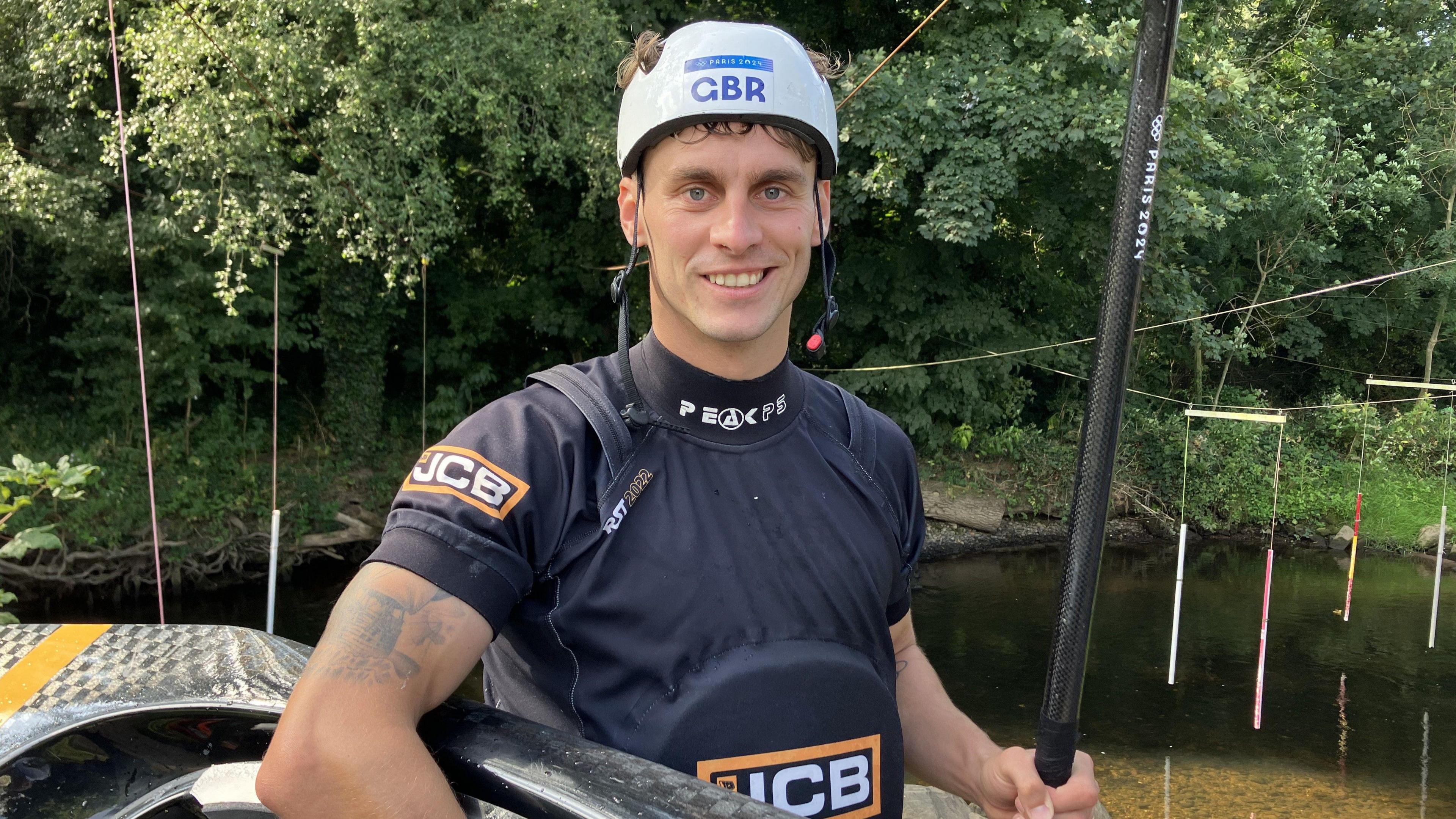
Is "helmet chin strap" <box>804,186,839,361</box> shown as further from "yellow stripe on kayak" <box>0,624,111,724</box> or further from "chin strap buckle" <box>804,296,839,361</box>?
"yellow stripe on kayak" <box>0,624,111,724</box>

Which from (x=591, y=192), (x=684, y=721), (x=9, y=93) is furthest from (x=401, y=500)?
(x=9, y=93)

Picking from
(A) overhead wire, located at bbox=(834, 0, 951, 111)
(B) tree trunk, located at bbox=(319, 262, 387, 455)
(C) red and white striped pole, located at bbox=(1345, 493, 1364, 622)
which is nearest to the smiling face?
(A) overhead wire, located at bbox=(834, 0, 951, 111)

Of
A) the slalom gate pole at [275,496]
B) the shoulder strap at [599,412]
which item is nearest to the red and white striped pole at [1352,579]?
the slalom gate pole at [275,496]

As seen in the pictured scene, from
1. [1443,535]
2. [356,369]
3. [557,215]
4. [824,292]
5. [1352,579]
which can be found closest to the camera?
[824,292]

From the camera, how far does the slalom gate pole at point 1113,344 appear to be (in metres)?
1.04

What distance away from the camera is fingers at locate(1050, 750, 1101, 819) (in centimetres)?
132

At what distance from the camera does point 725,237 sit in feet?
4.61

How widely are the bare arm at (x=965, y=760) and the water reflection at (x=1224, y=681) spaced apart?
560 cm

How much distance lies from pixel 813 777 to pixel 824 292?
0.71m

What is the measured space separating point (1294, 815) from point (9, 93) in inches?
485

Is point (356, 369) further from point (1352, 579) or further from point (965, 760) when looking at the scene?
point (965, 760)

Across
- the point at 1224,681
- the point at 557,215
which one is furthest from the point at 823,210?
the point at 557,215

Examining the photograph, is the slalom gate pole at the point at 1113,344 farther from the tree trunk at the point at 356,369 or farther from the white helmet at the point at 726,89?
the tree trunk at the point at 356,369

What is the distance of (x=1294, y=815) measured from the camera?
7668mm
